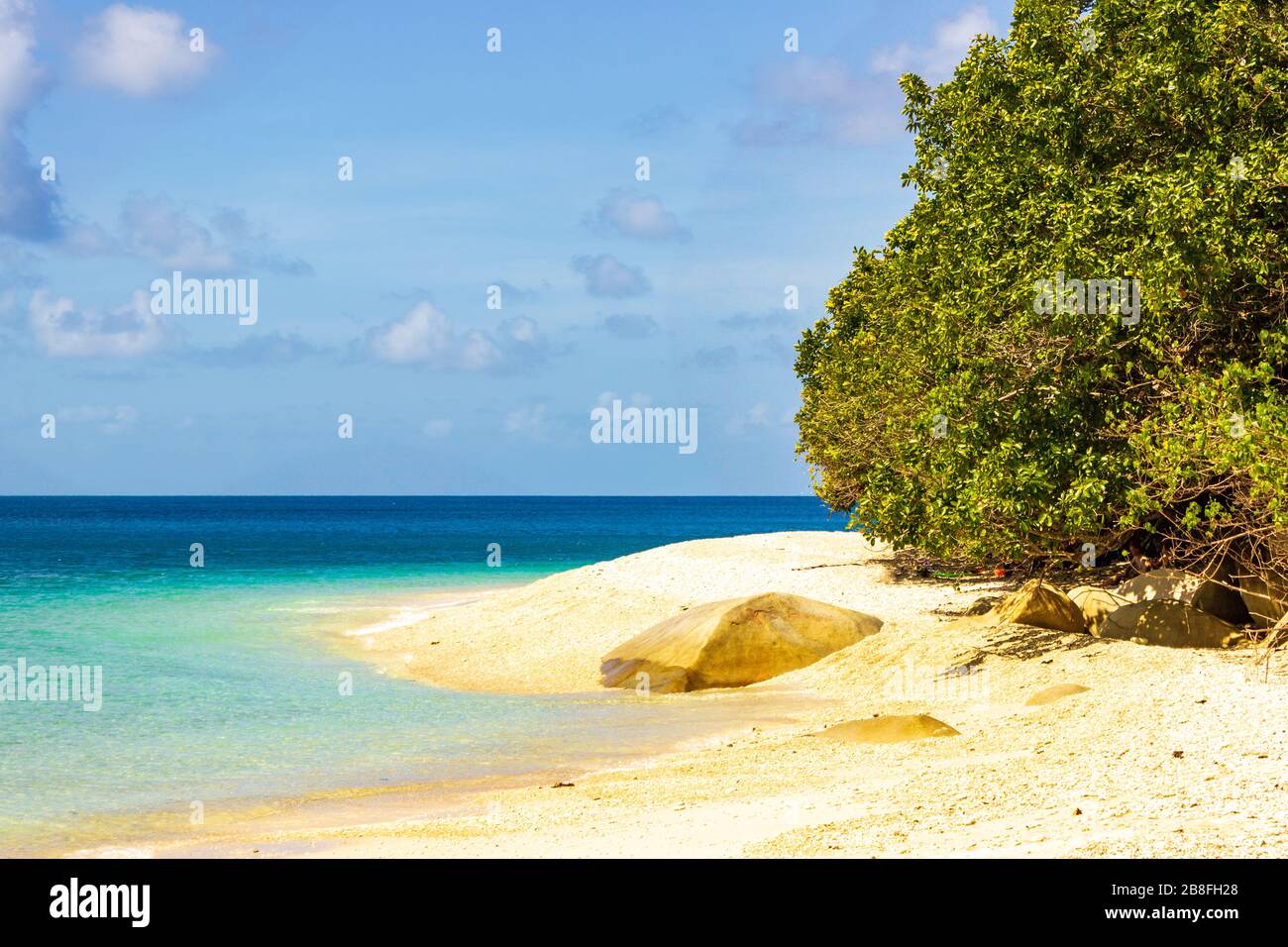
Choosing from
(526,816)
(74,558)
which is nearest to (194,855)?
(526,816)

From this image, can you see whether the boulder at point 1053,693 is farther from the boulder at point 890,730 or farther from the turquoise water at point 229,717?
Result: the turquoise water at point 229,717

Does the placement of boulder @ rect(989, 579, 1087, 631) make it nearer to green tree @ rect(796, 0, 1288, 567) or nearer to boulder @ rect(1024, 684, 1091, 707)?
green tree @ rect(796, 0, 1288, 567)

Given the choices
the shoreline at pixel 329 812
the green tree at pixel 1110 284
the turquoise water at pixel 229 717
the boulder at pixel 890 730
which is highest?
the green tree at pixel 1110 284

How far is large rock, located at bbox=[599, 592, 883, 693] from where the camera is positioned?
22062 mm

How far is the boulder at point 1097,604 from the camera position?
824 inches

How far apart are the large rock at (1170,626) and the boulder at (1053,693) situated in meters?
3.13

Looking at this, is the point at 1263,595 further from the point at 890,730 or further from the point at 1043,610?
the point at 890,730

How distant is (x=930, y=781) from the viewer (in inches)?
467

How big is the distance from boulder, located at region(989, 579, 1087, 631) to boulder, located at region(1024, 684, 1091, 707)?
167 inches

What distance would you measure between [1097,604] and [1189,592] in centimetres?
158

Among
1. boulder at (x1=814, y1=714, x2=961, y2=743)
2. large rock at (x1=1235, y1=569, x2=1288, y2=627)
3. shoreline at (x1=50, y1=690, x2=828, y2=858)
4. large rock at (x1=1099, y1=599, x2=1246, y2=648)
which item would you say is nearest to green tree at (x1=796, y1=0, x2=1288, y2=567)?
large rock at (x1=1235, y1=569, x2=1288, y2=627)

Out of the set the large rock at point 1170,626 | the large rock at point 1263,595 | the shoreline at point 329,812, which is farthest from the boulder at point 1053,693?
the shoreline at point 329,812

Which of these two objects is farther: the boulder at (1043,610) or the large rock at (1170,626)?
the boulder at (1043,610)

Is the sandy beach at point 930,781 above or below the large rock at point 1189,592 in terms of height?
below
